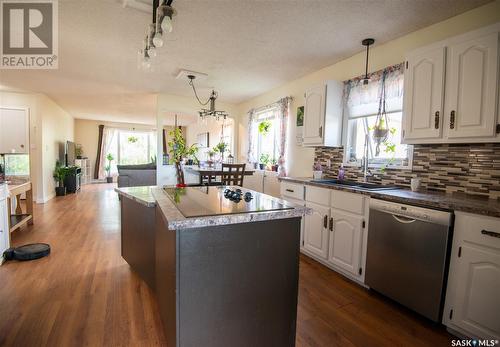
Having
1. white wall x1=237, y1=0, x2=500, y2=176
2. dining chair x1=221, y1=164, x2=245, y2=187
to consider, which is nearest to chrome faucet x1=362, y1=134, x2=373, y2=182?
white wall x1=237, y1=0, x2=500, y2=176

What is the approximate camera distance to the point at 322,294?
213 cm

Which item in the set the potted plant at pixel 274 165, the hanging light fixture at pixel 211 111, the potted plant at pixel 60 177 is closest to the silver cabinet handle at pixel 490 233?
the potted plant at pixel 274 165

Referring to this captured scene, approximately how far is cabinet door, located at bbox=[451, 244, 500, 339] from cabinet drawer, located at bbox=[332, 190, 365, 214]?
2.51 feet

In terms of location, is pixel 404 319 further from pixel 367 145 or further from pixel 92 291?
pixel 92 291

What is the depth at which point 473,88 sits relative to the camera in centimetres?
177

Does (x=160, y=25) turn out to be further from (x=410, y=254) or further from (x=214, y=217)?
(x=410, y=254)

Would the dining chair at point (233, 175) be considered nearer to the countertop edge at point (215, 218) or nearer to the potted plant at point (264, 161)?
the potted plant at point (264, 161)

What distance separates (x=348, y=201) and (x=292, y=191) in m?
0.82

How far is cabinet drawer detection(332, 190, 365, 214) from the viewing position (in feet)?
7.23

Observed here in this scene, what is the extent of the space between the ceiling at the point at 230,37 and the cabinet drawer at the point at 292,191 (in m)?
1.59

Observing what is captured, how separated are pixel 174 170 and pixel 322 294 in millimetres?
4184

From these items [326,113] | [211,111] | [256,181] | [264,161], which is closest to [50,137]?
[211,111]

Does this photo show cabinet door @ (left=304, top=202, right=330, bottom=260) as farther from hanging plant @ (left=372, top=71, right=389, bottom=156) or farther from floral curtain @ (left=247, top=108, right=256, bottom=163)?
floral curtain @ (left=247, top=108, right=256, bottom=163)

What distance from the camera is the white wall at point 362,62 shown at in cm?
204
